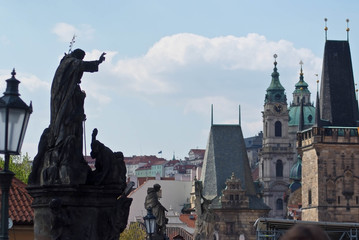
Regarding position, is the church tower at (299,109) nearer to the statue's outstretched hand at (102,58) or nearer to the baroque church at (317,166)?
the baroque church at (317,166)

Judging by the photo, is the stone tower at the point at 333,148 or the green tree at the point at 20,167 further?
the stone tower at the point at 333,148

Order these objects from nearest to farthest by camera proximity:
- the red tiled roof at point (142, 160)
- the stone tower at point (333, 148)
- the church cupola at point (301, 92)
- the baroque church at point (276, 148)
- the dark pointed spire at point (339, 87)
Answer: the stone tower at point (333, 148) < the dark pointed spire at point (339, 87) < the baroque church at point (276, 148) < the church cupola at point (301, 92) < the red tiled roof at point (142, 160)

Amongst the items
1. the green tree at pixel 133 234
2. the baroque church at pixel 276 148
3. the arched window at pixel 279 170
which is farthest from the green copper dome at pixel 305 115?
the green tree at pixel 133 234

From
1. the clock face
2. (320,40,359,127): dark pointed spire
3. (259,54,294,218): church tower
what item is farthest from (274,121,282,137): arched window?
(320,40,359,127): dark pointed spire

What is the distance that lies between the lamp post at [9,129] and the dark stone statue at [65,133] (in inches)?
10.5

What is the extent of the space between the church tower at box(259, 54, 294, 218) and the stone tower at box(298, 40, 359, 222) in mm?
60222

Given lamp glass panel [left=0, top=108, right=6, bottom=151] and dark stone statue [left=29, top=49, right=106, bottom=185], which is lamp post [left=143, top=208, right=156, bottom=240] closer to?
dark stone statue [left=29, top=49, right=106, bottom=185]

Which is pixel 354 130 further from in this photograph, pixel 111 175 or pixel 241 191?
pixel 111 175

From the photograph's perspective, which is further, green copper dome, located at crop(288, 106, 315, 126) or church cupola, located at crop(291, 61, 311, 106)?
church cupola, located at crop(291, 61, 311, 106)

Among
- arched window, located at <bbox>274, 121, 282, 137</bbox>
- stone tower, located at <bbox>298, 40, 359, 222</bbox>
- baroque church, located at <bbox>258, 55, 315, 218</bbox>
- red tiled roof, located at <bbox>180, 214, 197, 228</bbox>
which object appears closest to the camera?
stone tower, located at <bbox>298, 40, 359, 222</bbox>

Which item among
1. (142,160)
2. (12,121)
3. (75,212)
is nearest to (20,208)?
(75,212)

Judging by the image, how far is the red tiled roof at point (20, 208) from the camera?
1464cm

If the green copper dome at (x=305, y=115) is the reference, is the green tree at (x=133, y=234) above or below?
below

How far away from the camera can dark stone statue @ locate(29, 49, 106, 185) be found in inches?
290
